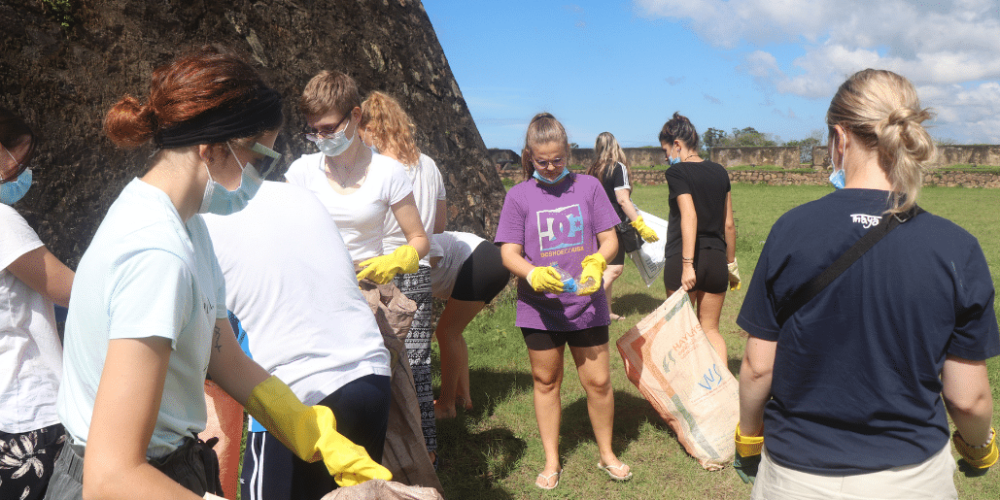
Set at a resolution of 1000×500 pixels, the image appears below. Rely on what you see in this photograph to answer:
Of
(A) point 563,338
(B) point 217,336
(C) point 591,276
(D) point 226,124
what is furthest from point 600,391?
(D) point 226,124

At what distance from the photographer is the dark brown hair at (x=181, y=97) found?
4.30 feet

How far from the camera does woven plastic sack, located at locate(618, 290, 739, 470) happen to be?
3.73 meters

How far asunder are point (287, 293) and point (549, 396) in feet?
6.34

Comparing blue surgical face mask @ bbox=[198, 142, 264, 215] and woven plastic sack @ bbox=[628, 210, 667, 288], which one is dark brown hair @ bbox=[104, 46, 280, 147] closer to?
blue surgical face mask @ bbox=[198, 142, 264, 215]

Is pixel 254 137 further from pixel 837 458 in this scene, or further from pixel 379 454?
pixel 837 458

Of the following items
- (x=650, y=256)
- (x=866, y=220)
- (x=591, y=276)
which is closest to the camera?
(x=866, y=220)

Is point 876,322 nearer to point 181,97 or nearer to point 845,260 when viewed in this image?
point 845,260

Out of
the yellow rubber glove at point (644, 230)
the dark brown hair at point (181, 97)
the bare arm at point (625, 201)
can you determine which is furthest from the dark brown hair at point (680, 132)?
the dark brown hair at point (181, 97)

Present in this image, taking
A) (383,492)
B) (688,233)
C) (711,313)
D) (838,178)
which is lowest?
(711,313)

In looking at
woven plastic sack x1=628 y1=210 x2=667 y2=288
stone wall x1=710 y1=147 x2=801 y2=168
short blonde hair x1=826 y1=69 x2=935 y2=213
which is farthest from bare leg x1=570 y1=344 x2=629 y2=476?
stone wall x1=710 y1=147 x2=801 y2=168

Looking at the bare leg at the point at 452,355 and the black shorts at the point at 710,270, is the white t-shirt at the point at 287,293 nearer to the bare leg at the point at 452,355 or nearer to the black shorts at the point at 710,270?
the bare leg at the point at 452,355

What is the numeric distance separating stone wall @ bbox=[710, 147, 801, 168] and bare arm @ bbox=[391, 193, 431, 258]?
34.7 metres

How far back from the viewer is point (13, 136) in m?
2.01

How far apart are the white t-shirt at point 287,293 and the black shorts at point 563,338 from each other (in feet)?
5.06
